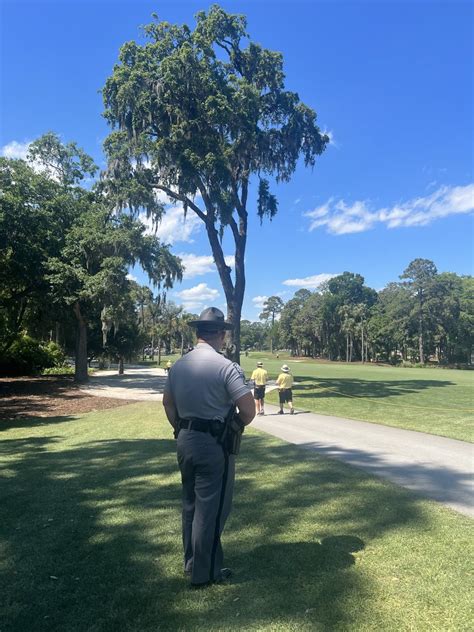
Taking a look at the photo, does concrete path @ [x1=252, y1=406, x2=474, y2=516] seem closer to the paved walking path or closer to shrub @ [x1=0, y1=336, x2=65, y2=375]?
the paved walking path

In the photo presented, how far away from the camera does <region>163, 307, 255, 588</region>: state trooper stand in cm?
341

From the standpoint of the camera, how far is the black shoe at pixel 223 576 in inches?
136

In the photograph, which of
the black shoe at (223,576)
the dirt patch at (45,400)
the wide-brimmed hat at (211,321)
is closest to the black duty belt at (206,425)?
the wide-brimmed hat at (211,321)

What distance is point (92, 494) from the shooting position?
5.73 meters

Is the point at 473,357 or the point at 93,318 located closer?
the point at 93,318

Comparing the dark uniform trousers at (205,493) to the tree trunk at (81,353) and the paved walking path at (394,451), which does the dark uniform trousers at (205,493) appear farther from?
the tree trunk at (81,353)

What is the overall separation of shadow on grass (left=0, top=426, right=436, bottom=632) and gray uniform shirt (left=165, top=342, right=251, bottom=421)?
1.28 meters

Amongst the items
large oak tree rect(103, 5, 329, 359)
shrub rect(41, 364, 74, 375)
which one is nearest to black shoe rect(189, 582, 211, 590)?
large oak tree rect(103, 5, 329, 359)

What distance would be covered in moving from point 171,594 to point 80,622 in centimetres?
62

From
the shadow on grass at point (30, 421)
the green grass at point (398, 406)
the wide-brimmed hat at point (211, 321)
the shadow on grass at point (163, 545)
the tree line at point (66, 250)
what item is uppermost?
the tree line at point (66, 250)

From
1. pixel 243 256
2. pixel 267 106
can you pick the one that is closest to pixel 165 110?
pixel 267 106

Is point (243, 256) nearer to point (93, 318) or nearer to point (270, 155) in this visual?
point (270, 155)

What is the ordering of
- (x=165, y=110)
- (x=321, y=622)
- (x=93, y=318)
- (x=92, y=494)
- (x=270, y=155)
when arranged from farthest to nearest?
1. (x=93, y=318)
2. (x=270, y=155)
3. (x=165, y=110)
4. (x=92, y=494)
5. (x=321, y=622)

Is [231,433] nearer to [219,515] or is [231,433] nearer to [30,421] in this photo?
[219,515]
